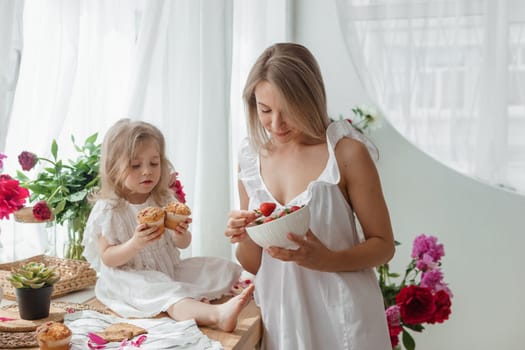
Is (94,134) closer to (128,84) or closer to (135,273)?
(128,84)

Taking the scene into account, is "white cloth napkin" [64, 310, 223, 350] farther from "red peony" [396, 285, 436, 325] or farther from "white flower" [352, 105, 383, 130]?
"white flower" [352, 105, 383, 130]

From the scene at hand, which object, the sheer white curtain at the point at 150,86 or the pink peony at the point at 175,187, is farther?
the pink peony at the point at 175,187

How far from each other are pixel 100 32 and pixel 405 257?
5.25 ft

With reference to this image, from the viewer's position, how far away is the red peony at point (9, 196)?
148 cm

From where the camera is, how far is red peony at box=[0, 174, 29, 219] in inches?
58.3

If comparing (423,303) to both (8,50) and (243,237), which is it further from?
(8,50)

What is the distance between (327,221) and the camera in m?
1.48

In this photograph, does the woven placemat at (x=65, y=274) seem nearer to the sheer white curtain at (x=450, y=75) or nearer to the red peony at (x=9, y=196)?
the red peony at (x=9, y=196)

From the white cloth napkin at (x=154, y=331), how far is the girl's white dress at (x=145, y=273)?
6cm

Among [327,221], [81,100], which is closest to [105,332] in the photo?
[327,221]

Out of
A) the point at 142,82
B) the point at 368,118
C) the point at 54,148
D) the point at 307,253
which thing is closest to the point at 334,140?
the point at 307,253

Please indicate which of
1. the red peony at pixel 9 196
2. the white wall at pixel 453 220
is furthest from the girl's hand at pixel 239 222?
the white wall at pixel 453 220

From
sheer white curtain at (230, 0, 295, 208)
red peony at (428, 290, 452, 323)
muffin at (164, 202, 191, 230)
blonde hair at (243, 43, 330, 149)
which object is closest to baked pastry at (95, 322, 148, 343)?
muffin at (164, 202, 191, 230)

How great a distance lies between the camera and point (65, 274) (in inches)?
70.1
